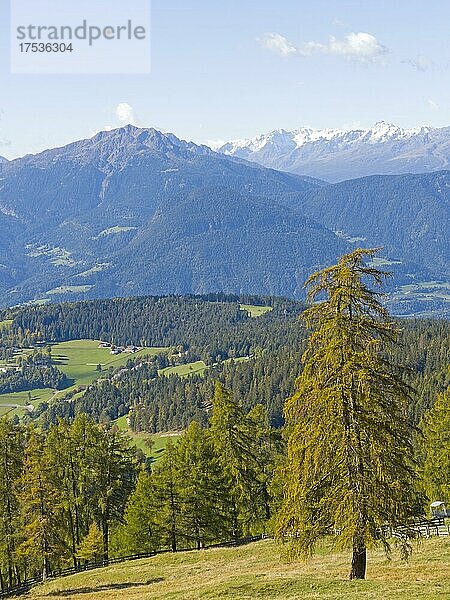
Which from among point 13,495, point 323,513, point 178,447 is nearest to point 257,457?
point 178,447

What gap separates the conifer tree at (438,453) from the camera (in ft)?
227

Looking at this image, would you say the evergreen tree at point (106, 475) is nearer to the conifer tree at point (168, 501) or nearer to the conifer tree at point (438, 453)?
the conifer tree at point (168, 501)

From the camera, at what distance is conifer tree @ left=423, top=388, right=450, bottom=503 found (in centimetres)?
6924

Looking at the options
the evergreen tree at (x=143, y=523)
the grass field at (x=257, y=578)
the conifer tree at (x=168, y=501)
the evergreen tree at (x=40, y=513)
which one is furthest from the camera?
the evergreen tree at (x=143, y=523)

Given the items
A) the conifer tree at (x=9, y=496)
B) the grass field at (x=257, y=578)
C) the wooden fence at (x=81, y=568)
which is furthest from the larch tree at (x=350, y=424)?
the conifer tree at (x=9, y=496)

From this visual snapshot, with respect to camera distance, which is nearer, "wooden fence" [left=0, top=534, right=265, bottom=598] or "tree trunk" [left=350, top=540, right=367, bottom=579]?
"tree trunk" [left=350, top=540, right=367, bottom=579]

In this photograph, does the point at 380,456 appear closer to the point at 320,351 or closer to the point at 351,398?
the point at 351,398

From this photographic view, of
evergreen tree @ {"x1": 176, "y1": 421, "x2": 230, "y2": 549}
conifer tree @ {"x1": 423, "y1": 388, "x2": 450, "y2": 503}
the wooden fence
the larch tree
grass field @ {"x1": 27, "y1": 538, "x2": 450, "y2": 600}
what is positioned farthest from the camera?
conifer tree @ {"x1": 423, "y1": 388, "x2": 450, "y2": 503}

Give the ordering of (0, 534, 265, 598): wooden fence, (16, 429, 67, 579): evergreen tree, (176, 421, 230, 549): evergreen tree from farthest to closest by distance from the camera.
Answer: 1. (176, 421, 230, 549): evergreen tree
2. (0, 534, 265, 598): wooden fence
3. (16, 429, 67, 579): evergreen tree

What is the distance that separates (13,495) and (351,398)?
40.9 metres

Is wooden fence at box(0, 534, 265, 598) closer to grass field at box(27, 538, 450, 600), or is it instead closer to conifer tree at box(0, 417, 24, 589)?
conifer tree at box(0, 417, 24, 589)

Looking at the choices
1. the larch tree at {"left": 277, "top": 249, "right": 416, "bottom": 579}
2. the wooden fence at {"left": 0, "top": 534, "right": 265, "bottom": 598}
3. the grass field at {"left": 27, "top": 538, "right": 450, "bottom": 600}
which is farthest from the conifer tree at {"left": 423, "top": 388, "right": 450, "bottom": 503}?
the larch tree at {"left": 277, "top": 249, "right": 416, "bottom": 579}

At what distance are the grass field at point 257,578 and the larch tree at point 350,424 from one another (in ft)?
7.40

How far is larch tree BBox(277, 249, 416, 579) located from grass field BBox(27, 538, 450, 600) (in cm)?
226
